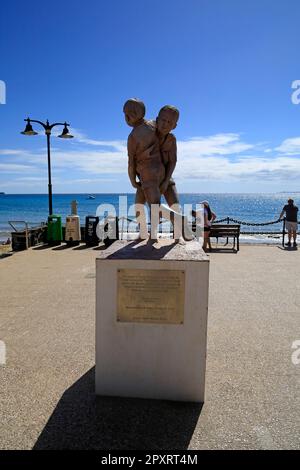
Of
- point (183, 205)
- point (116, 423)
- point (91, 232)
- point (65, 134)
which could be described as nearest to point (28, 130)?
point (65, 134)

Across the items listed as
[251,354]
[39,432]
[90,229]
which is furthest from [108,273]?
[90,229]

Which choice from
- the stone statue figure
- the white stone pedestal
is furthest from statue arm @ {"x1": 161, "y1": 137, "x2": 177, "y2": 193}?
the white stone pedestal

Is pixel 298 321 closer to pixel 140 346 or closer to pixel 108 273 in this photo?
pixel 140 346

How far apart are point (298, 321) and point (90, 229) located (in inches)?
363

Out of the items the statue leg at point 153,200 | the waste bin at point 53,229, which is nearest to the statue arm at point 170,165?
the statue leg at point 153,200

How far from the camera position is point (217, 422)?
3010 mm

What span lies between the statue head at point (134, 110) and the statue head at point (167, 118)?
216 millimetres

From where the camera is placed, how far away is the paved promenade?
111 inches

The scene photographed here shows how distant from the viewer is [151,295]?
11.1ft

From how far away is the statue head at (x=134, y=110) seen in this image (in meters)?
4.06

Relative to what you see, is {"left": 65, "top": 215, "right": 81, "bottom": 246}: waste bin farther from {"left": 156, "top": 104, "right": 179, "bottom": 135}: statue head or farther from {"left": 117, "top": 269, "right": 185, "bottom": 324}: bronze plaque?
{"left": 117, "top": 269, "right": 185, "bottom": 324}: bronze plaque

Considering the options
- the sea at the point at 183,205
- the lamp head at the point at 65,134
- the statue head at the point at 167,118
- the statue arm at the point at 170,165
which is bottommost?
the sea at the point at 183,205

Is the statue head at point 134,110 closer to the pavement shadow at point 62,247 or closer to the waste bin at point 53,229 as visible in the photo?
the pavement shadow at point 62,247
